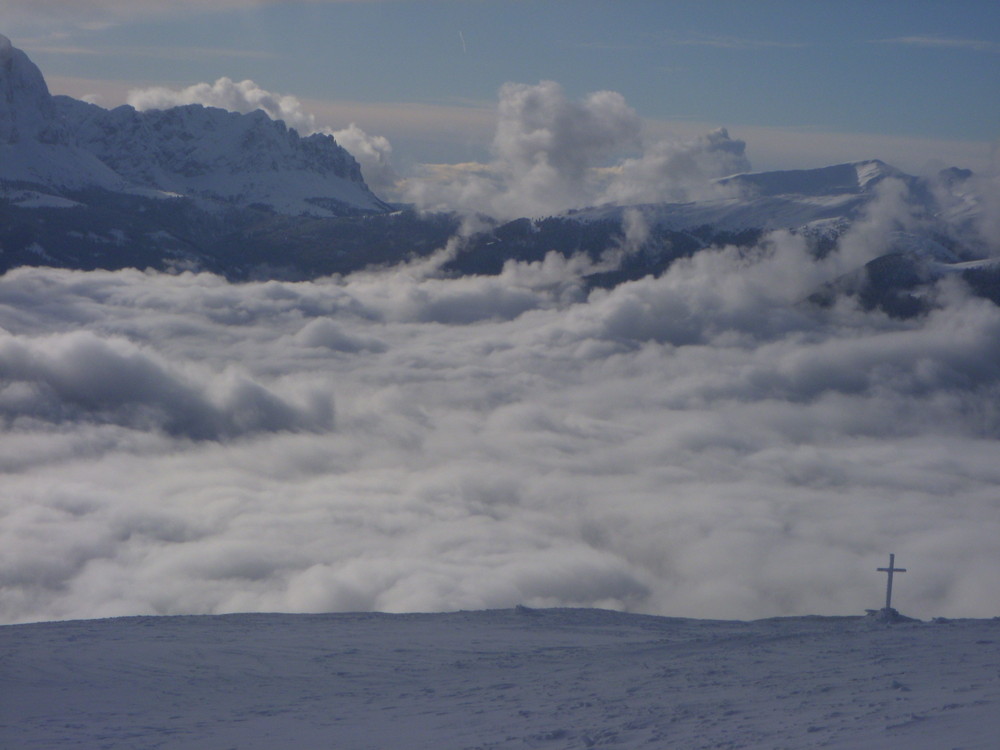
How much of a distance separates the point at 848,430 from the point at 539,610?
178m

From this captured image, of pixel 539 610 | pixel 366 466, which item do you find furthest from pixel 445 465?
pixel 539 610

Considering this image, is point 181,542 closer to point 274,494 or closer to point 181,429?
point 274,494


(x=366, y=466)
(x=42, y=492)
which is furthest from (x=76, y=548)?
(x=366, y=466)

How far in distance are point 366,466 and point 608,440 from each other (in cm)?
4757

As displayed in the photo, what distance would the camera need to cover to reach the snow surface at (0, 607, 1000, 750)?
14180 millimetres

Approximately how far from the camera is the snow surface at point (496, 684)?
14.2 m

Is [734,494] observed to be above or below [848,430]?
below

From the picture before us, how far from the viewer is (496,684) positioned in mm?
18422

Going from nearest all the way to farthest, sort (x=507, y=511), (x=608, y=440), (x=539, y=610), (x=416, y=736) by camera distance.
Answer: (x=416, y=736) < (x=539, y=610) < (x=507, y=511) < (x=608, y=440)

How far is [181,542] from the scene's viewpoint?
10256 cm

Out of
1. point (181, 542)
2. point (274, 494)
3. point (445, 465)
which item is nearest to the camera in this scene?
point (181, 542)

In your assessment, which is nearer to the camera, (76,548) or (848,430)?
(76,548)

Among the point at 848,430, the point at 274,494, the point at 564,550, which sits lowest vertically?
the point at 564,550

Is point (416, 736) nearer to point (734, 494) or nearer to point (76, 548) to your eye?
point (76, 548)
